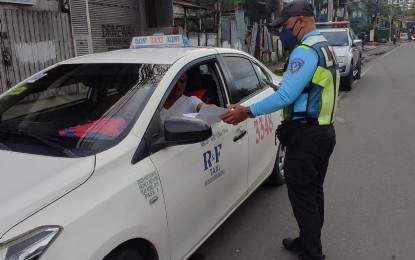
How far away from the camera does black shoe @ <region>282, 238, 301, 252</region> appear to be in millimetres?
3254

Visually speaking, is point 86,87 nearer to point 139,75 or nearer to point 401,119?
point 139,75

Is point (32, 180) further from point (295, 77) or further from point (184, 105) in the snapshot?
point (295, 77)

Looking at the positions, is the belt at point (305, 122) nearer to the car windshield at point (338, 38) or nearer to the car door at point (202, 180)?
the car door at point (202, 180)

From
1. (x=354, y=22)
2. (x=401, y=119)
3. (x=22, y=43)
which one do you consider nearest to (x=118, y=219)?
(x=401, y=119)

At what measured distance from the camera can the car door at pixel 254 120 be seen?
349cm

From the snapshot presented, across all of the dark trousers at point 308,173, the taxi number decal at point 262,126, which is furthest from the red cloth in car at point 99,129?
the taxi number decal at point 262,126

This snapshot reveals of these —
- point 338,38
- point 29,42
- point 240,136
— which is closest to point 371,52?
point 338,38

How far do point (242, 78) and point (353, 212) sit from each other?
167 cm

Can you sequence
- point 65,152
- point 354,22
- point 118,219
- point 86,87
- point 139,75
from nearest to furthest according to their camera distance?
1. point 118,219
2. point 65,152
3. point 139,75
4. point 86,87
5. point 354,22

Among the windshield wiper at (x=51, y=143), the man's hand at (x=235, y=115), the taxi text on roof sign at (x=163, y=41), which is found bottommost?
the windshield wiper at (x=51, y=143)

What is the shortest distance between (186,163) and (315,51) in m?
1.08

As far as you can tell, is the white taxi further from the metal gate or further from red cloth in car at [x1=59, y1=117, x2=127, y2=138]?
the metal gate

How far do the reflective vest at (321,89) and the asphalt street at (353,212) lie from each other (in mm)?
1179

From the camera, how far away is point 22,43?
8898 millimetres
